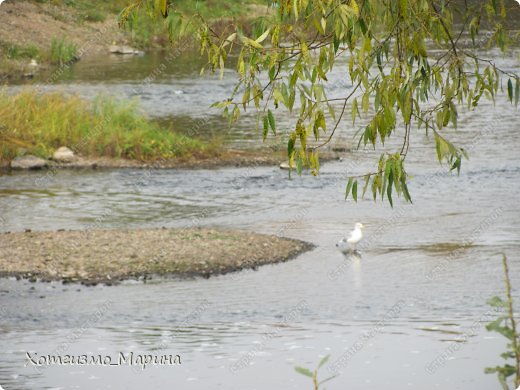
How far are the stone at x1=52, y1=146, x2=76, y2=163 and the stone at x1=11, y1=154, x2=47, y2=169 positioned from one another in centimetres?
50

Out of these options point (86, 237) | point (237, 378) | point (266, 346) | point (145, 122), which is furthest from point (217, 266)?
point (145, 122)

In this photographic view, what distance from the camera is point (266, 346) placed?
15469 millimetres

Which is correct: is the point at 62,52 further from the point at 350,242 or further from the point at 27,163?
the point at 350,242

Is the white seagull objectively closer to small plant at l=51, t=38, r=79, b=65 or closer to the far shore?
the far shore

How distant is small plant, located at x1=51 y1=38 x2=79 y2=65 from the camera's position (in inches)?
2199

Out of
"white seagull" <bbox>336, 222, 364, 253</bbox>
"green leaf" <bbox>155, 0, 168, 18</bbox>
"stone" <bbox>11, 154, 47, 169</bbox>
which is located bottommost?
"stone" <bbox>11, 154, 47, 169</bbox>

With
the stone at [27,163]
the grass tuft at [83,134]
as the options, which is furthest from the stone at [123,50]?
the stone at [27,163]

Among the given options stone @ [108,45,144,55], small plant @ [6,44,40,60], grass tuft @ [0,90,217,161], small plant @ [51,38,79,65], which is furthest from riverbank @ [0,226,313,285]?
stone @ [108,45,144,55]

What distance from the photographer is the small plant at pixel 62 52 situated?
183 feet

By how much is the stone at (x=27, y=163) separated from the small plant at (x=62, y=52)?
2485 cm

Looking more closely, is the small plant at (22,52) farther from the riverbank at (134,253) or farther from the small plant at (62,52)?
the riverbank at (134,253)

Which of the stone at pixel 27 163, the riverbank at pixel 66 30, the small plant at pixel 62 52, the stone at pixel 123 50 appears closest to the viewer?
the stone at pixel 27 163

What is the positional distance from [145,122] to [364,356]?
64.1ft

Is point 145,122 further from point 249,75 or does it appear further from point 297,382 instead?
point 249,75
